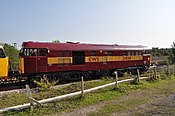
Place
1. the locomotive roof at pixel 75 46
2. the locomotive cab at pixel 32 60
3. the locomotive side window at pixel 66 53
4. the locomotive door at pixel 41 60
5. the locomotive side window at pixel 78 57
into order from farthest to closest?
the locomotive side window at pixel 78 57
the locomotive side window at pixel 66 53
the locomotive roof at pixel 75 46
the locomotive door at pixel 41 60
the locomotive cab at pixel 32 60

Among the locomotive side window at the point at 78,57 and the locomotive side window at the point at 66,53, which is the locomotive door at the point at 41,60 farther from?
the locomotive side window at the point at 78,57

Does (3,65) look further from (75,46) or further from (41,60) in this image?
(75,46)

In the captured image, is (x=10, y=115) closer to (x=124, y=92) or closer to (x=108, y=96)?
(x=108, y=96)

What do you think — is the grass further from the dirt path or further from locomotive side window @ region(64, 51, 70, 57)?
locomotive side window @ region(64, 51, 70, 57)

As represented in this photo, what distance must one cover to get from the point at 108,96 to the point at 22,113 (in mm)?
5456

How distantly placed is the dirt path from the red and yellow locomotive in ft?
24.1

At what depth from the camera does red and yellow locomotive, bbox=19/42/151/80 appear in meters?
18.6

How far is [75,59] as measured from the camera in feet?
71.7

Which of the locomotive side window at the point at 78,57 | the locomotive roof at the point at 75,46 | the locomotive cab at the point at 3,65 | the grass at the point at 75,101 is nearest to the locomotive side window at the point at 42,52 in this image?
the locomotive roof at the point at 75,46

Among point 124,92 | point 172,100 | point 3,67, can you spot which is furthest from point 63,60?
point 172,100

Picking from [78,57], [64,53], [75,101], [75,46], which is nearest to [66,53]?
[64,53]

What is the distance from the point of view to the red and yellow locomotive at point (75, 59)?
61.0 ft

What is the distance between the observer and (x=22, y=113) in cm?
1009

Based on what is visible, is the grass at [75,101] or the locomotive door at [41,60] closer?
the grass at [75,101]
